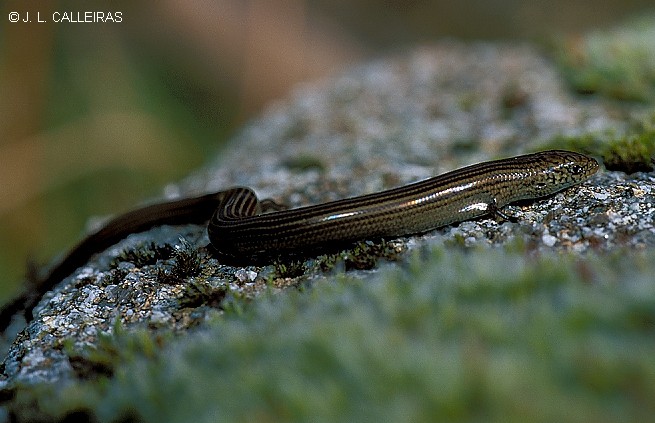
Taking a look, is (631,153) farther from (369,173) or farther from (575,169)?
(369,173)

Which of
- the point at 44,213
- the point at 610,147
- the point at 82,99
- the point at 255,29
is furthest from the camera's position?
the point at 255,29

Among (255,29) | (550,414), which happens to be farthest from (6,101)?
(550,414)

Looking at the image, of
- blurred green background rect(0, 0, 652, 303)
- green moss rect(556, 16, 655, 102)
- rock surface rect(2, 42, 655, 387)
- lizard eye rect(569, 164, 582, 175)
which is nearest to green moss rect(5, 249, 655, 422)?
rock surface rect(2, 42, 655, 387)

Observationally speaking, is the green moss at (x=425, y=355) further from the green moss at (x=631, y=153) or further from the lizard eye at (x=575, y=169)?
the green moss at (x=631, y=153)

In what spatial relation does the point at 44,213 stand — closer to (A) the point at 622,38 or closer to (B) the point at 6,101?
(B) the point at 6,101

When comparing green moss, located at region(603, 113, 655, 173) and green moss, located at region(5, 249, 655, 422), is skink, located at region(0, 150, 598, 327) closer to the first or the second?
green moss, located at region(603, 113, 655, 173)

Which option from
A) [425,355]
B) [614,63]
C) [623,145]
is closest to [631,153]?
[623,145]

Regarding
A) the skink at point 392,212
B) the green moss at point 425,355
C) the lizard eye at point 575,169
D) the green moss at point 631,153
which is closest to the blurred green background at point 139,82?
the skink at point 392,212
